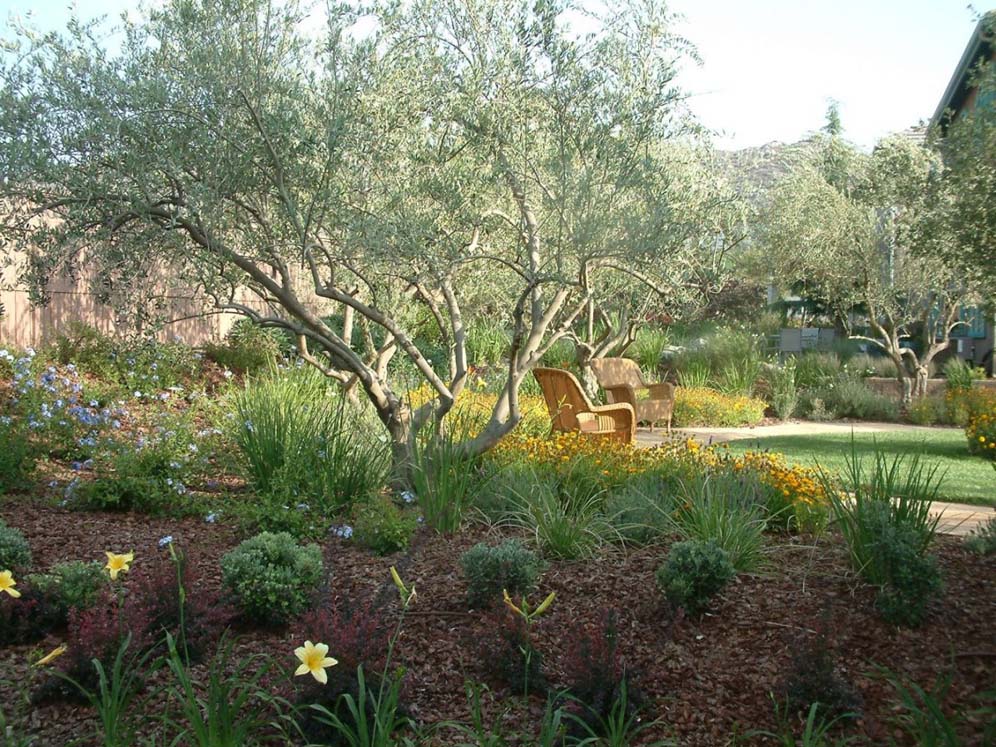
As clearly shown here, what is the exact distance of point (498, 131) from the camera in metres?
6.20

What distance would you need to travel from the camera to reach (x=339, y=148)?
549cm

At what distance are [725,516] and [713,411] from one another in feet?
29.0

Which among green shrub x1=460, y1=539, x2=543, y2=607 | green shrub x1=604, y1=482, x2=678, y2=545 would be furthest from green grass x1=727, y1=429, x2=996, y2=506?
green shrub x1=460, y1=539, x2=543, y2=607

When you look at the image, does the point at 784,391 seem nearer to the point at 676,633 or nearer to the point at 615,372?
the point at 615,372

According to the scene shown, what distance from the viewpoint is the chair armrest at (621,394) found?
36.5ft

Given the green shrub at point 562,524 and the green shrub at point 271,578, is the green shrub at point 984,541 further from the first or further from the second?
the green shrub at point 271,578

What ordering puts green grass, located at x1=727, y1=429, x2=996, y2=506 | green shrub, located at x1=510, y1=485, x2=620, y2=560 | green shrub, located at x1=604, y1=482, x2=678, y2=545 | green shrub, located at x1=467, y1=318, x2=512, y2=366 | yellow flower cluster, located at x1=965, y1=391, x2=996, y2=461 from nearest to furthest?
green shrub, located at x1=510, y1=485, x2=620, y2=560 < green shrub, located at x1=604, y1=482, x2=678, y2=545 < green grass, located at x1=727, y1=429, x2=996, y2=506 < yellow flower cluster, located at x1=965, y1=391, x2=996, y2=461 < green shrub, located at x1=467, y1=318, x2=512, y2=366

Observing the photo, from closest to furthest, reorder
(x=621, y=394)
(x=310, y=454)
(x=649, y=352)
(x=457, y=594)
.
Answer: (x=457, y=594), (x=310, y=454), (x=621, y=394), (x=649, y=352)

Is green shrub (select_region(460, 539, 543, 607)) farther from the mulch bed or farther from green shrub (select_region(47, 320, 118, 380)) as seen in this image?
green shrub (select_region(47, 320, 118, 380))

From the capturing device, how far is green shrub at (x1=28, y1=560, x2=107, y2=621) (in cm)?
405

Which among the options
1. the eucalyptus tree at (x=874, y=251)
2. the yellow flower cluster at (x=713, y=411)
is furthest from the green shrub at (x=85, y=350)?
the eucalyptus tree at (x=874, y=251)

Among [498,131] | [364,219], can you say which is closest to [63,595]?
[364,219]

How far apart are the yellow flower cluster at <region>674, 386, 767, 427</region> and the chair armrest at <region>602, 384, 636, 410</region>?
2541 millimetres

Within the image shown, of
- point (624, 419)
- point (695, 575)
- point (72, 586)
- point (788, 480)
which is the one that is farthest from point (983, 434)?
point (72, 586)
